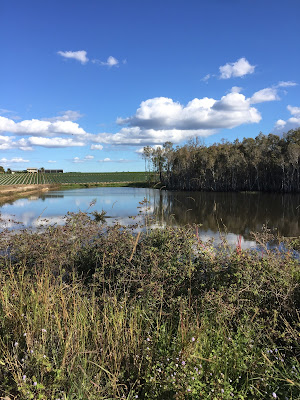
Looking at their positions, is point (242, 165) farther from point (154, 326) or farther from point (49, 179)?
point (49, 179)

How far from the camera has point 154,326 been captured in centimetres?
349

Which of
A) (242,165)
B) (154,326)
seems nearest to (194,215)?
(154,326)

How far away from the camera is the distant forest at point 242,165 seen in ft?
164

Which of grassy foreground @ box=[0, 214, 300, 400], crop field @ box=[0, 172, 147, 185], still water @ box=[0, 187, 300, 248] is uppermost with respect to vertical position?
crop field @ box=[0, 172, 147, 185]

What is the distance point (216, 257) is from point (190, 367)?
2.16m

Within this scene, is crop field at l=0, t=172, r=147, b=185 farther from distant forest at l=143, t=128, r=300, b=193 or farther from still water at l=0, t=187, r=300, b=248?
still water at l=0, t=187, r=300, b=248

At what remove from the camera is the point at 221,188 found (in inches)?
2383

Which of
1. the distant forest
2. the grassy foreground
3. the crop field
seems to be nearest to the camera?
the grassy foreground

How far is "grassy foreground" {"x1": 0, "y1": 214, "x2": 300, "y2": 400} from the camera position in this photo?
2.30 meters

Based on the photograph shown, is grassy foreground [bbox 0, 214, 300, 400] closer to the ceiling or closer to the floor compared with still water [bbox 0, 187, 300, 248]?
closer to the ceiling

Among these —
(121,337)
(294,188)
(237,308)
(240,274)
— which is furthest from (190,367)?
(294,188)

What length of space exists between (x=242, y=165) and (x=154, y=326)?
5766cm

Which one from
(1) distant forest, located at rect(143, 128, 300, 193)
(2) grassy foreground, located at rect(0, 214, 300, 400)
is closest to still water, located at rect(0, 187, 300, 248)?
(2) grassy foreground, located at rect(0, 214, 300, 400)

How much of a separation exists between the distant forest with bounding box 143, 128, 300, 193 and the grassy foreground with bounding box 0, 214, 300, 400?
45135 millimetres
